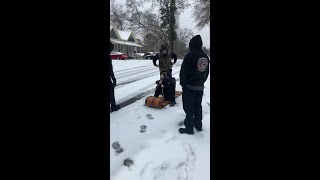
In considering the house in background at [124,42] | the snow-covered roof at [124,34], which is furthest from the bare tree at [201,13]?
the snow-covered roof at [124,34]

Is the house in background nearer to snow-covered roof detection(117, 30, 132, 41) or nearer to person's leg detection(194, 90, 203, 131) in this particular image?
snow-covered roof detection(117, 30, 132, 41)

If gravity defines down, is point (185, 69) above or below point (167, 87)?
above

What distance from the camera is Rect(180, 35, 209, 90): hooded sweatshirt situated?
11.1ft

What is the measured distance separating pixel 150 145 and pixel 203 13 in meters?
15.2

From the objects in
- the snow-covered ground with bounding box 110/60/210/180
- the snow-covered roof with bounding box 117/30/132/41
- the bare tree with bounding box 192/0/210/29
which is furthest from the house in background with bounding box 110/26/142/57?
the snow-covered ground with bounding box 110/60/210/180

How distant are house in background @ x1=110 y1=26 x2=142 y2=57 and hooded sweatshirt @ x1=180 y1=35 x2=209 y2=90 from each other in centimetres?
3629

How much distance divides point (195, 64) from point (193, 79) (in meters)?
0.26

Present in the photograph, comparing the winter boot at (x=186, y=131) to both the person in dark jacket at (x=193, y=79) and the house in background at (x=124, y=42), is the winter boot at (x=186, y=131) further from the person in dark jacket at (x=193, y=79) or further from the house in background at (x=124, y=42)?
the house in background at (x=124, y=42)

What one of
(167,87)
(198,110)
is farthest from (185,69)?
(167,87)

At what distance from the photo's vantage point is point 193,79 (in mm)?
3543

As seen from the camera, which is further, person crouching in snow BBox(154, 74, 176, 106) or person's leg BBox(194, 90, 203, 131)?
person crouching in snow BBox(154, 74, 176, 106)

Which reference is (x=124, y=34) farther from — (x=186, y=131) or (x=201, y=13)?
(x=186, y=131)
